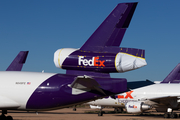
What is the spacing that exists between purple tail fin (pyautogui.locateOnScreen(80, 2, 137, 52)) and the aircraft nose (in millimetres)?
A: 1304

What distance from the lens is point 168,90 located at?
32156 mm

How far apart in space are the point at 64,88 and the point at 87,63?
2.47 meters

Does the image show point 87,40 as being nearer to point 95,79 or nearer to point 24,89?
point 95,79

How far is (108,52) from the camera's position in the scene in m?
13.3

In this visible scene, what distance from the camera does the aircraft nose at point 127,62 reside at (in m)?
12.1

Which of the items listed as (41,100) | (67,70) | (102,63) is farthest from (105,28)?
(41,100)

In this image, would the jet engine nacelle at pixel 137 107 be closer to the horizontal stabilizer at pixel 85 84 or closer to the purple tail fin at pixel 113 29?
the horizontal stabilizer at pixel 85 84

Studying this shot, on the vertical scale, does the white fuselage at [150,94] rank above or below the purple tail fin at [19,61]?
below

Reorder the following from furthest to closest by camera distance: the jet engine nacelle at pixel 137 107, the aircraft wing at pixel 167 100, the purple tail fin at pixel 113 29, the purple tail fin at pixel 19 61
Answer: the purple tail fin at pixel 19 61
the aircraft wing at pixel 167 100
the jet engine nacelle at pixel 137 107
the purple tail fin at pixel 113 29

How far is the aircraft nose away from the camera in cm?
1215

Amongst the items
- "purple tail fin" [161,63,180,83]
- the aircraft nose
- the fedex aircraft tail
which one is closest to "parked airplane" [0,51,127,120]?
the fedex aircraft tail

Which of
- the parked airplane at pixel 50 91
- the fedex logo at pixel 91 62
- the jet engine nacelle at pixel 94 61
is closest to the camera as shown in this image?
the jet engine nacelle at pixel 94 61

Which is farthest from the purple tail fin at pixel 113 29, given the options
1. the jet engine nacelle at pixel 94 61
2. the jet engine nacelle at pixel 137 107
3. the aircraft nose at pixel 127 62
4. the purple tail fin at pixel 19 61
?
the purple tail fin at pixel 19 61

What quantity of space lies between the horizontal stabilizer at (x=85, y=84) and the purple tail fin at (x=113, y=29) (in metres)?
1.88
